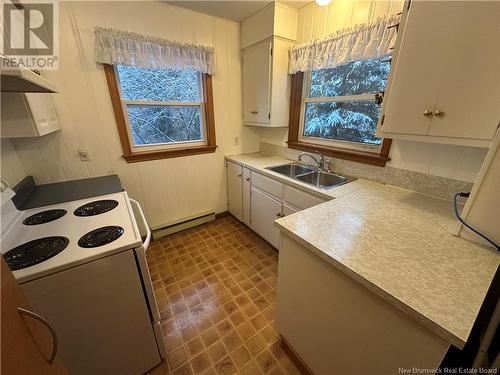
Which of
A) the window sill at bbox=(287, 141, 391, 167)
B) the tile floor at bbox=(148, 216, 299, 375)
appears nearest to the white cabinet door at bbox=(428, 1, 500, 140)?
the window sill at bbox=(287, 141, 391, 167)

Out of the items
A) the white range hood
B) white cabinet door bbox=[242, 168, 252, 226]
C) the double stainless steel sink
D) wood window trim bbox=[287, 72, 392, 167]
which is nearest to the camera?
the white range hood

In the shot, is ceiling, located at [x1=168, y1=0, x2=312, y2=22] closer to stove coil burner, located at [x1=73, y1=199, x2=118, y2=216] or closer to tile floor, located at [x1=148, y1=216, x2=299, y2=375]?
stove coil burner, located at [x1=73, y1=199, x2=118, y2=216]

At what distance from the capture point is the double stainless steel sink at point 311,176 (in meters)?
2.01

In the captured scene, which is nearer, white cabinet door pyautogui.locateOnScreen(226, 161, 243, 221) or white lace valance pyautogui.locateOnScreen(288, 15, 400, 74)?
white lace valance pyautogui.locateOnScreen(288, 15, 400, 74)

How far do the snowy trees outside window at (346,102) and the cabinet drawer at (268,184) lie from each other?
76 cm

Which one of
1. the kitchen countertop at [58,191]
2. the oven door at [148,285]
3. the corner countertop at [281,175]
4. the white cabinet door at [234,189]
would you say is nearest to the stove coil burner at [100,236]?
the oven door at [148,285]

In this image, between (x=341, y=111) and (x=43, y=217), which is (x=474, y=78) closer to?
(x=341, y=111)

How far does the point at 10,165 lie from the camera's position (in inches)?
58.9

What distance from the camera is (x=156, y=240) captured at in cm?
250

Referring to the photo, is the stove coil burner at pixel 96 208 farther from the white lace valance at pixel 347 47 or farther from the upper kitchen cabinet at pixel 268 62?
the white lace valance at pixel 347 47

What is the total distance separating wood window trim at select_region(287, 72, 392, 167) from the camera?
5.52ft

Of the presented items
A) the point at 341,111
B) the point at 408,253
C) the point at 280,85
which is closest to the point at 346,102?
the point at 341,111

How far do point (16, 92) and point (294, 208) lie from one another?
6.58ft

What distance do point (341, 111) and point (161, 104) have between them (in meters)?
1.86
